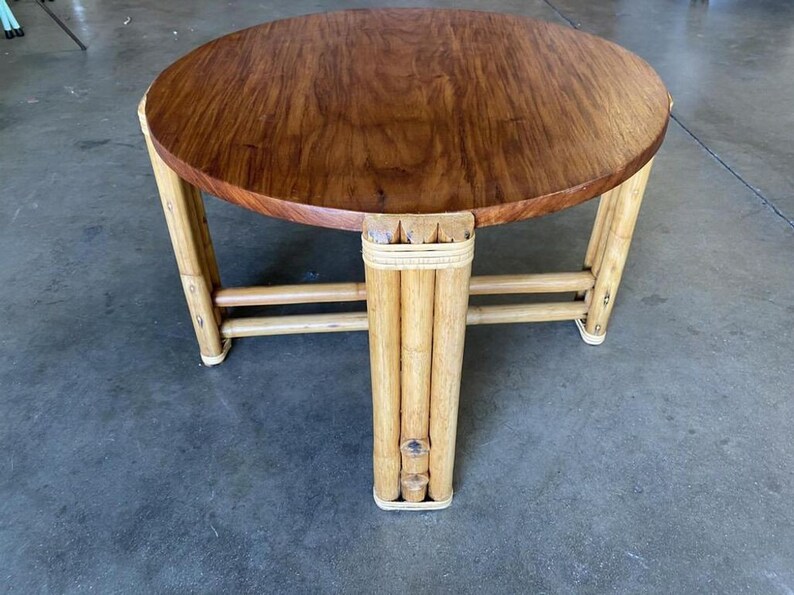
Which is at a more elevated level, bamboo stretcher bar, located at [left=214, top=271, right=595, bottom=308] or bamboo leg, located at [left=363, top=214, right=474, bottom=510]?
bamboo leg, located at [left=363, top=214, right=474, bottom=510]

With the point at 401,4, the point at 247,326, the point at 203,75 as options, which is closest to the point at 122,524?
the point at 247,326

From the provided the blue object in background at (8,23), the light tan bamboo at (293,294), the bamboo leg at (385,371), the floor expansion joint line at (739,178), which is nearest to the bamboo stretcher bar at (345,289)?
the light tan bamboo at (293,294)

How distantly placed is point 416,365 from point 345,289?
Answer: 64 cm

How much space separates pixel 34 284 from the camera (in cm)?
224

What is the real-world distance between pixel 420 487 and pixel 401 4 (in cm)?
477

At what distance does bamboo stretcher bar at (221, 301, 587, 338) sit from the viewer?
1867mm

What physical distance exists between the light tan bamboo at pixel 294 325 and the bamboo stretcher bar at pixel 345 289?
2.0 inches

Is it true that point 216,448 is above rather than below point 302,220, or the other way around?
below

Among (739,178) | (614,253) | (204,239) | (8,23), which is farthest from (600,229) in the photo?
(8,23)

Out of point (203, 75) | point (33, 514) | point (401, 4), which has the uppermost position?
point (203, 75)

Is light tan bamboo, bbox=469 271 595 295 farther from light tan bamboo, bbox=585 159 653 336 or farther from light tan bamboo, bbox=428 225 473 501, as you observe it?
light tan bamboo, bbox=428 225 473 501

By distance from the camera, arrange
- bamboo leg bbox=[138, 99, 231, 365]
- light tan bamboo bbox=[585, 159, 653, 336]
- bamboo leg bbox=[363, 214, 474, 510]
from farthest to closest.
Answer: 1. light tan bamboo bbox=[585, 159, 653, 336]
2. bamboo leg bbox=[138, 99, 231, 365]
3. bamboo leg bbox=[363, 214, 474, 510]

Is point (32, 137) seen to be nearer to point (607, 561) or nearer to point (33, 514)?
point (33, 514)

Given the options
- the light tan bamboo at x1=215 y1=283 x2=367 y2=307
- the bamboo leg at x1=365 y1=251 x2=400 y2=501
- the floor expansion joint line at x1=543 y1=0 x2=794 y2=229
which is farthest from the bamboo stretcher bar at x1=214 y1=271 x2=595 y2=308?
the floor expansion joint line at x1=543 y1=0 x2=794 y2=229
